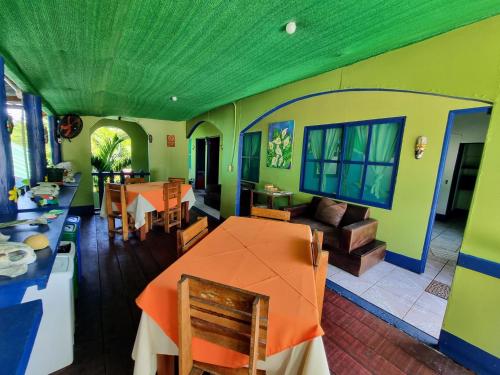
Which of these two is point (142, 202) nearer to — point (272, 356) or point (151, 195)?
point (151, 195)

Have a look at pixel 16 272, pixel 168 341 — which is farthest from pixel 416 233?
pixel 16 272

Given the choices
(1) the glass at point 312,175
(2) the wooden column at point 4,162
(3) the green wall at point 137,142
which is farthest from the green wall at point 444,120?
(3) the green wall at point 137,142

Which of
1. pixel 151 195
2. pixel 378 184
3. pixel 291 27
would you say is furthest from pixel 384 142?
pixel 151 195

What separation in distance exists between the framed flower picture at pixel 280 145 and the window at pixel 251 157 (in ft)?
1.71

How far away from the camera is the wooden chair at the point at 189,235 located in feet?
5.25

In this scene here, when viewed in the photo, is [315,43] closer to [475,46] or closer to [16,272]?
[475,46]

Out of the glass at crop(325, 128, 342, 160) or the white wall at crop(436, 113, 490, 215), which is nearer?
the glass at crop(325, 128, 342, 160)

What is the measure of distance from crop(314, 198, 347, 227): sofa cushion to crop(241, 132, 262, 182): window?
2.35 metres

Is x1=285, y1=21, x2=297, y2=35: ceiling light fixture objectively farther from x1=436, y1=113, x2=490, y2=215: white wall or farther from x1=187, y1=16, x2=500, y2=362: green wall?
x1=436, y1=113, x2=490, y2=215: white wall

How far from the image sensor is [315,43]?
1.78m

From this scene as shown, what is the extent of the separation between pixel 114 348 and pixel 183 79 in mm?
2808

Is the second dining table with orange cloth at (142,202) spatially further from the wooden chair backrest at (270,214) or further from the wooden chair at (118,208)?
the wooden chair backrest at (270,214)

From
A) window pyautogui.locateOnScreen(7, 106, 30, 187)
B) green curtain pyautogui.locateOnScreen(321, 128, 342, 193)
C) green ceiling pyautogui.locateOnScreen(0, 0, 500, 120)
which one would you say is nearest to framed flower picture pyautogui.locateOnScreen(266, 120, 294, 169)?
green curtain pyautogui.locateOnScreen(321, 128, 342, 193)

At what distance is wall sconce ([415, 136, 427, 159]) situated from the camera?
9.72ft
